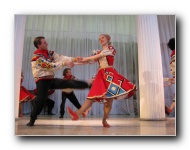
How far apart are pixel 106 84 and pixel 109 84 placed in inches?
1.0

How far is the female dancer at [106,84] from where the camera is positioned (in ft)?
8.80

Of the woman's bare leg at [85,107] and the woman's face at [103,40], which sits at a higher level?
the woman's face at [103,40]

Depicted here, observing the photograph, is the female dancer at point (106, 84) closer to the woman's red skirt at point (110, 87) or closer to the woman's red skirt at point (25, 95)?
the woman's red skirt at point (110, 87)

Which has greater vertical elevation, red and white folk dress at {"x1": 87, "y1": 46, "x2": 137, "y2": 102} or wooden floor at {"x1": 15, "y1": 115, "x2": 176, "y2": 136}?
red and white folk dress at {"x1": 87, "y1": 46, "x2": 137, "y2": 102}

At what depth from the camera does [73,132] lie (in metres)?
2.65

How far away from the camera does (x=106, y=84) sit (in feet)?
8.86

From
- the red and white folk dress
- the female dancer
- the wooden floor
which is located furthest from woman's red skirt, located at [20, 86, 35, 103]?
the red and white folk dress

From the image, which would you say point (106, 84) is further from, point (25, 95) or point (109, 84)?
point (25, 95)

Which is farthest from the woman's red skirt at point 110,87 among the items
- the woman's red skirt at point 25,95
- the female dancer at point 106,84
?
the woman's red skirt at point 25,95

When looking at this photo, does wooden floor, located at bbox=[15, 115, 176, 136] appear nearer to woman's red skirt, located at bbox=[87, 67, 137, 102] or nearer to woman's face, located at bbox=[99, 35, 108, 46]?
woman's red skirt, located at bbox=[87, 67, 137, 102]

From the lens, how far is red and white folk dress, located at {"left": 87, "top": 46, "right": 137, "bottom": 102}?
2.68 m

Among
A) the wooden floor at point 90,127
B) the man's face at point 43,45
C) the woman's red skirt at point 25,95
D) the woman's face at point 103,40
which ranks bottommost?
the wooden floor at point 90,127

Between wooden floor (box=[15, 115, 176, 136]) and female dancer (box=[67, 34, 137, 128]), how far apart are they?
6 cm
